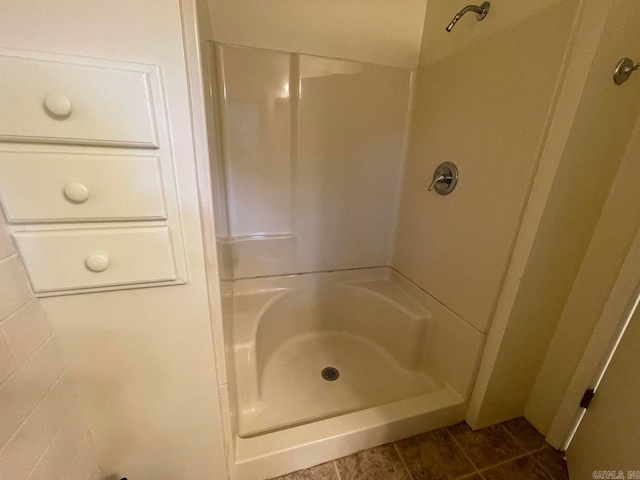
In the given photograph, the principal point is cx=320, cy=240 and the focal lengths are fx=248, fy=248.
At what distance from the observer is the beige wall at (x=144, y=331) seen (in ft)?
1.20

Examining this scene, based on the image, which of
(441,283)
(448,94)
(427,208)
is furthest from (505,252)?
(448,94)

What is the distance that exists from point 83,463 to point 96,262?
512 millimetres

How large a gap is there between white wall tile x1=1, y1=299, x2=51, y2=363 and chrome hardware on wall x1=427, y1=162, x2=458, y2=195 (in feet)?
4.26

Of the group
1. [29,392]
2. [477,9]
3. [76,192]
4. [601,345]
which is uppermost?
[477,9]

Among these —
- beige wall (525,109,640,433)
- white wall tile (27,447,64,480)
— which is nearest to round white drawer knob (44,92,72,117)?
white wall tile (27,447,64,480)

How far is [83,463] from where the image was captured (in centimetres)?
57

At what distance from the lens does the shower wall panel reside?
1175 millimetres

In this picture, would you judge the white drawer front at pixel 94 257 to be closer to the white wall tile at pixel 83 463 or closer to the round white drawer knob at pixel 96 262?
the round white drawer knob at pixel 96 262

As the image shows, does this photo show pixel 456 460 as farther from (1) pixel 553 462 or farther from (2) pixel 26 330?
(2) pixel 26 330

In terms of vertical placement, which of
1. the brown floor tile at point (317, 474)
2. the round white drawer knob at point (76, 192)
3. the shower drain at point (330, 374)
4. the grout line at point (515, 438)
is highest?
the round white drawer knob at point (76, 192)

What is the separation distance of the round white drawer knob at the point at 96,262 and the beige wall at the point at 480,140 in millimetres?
1118

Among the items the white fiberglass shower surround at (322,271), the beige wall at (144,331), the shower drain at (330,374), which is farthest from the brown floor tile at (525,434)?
the beige wall at (144,331)

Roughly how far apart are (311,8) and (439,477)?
6.44 feet

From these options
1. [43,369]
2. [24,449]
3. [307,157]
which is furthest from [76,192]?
[307,157]
